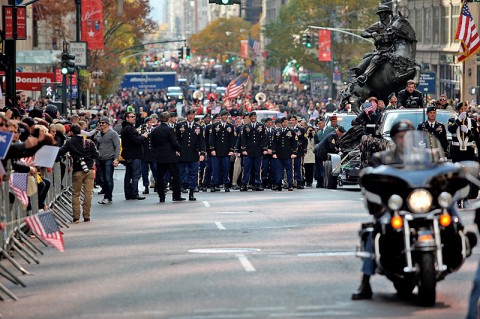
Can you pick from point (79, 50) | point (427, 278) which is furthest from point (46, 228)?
point (79, 50)

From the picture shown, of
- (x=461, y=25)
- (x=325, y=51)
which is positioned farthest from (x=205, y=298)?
(x=325, y=51)

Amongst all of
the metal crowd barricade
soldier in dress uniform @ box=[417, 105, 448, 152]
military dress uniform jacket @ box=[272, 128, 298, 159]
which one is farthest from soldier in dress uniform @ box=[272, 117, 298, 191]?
the metal crowd barricade

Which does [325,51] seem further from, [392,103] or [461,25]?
[392,103]

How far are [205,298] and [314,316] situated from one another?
1621 millimetres

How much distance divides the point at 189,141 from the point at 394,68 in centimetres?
823

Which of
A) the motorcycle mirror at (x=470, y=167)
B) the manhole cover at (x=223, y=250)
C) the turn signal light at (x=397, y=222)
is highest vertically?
the motorcycle mirror at (x=470, y=167)

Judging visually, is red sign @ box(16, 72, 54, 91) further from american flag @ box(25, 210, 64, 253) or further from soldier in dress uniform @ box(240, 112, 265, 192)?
american flag @ box(25, 210, 64, 253)

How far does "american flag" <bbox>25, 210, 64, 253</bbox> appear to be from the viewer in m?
16.7

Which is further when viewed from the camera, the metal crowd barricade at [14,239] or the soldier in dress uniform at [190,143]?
the soldier in dress uniform at [190,143]

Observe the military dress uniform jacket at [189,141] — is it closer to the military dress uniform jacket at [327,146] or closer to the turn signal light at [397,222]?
the military dress uniform jacket at [327,146]

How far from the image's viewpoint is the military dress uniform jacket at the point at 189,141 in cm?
3434

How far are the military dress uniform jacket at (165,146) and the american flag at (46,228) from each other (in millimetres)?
13459

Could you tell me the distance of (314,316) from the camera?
12805mm

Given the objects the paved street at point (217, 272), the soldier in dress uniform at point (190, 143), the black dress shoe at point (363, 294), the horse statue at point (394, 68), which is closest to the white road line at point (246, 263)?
the paved street at point (217, 272)
